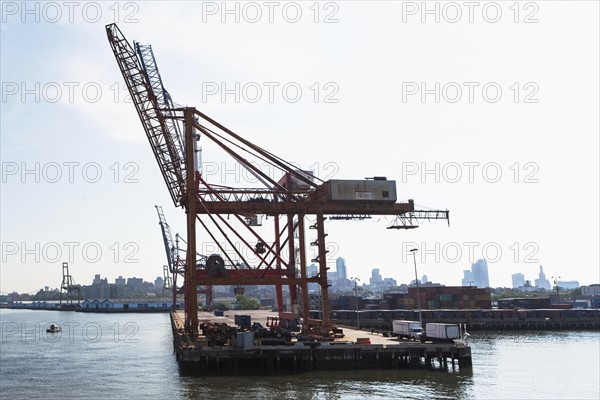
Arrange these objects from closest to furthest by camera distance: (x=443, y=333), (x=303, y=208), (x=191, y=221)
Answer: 1. (x=443, y=333)
2. (x=191, y=221)
3. (x=303, y=208)

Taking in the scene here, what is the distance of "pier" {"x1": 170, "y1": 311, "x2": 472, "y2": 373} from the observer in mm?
46125

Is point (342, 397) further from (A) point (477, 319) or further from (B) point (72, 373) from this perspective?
(A) point (477, 319)

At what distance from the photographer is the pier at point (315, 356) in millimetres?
46125

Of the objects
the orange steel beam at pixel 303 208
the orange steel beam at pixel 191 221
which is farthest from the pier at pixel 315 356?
the orange steel beam at pixel 303 208

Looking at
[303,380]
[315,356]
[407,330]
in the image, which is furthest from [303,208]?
[303,380]

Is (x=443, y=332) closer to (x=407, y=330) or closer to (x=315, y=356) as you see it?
(x=407, y=330)

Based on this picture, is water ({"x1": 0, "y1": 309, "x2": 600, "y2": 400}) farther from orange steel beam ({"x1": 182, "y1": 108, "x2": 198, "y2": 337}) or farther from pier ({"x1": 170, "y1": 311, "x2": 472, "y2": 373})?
orange steel beam ({"x1": 182, "y1": 108, "x2": 198, "y2": 337})

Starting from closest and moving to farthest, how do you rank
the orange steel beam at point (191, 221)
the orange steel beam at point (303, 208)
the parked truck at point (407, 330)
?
1. the parked truck at point (407, 330)
2. the orange steel beam at point (191, 221)
3. the orange steel beam at point (303, 208)

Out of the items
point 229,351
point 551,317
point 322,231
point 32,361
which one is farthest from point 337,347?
point 551,317

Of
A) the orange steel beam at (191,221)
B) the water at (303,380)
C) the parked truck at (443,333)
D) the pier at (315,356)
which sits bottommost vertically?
the water at (303,380)

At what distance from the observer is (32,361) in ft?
206

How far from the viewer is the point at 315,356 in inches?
1852

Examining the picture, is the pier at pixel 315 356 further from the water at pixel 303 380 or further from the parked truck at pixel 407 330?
the parked truck at pixel 407 330

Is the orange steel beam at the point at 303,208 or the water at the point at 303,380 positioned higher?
the orange steel beam at the point at 303,208
